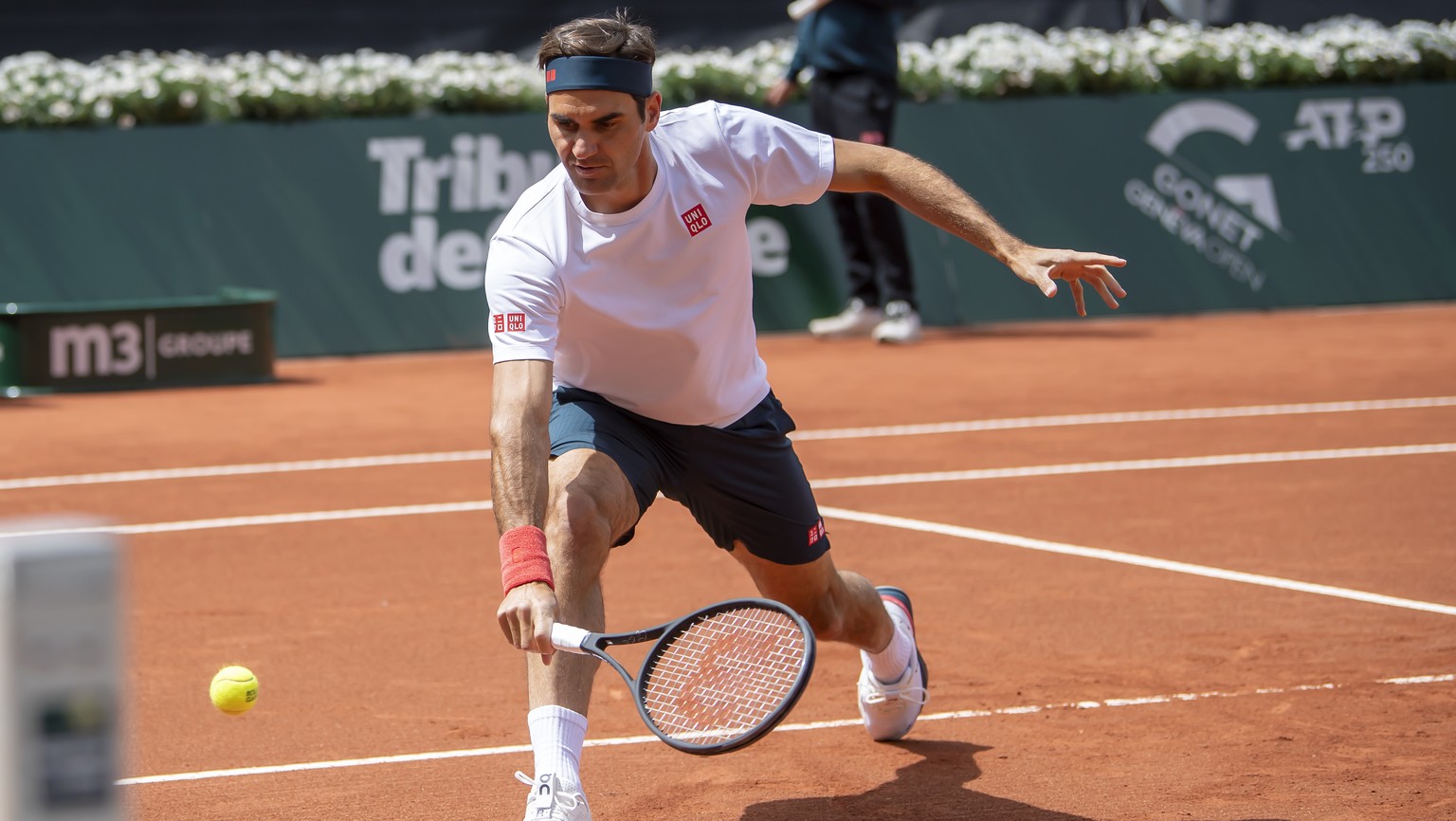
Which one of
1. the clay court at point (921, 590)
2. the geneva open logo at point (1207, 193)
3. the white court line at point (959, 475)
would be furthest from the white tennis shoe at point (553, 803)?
the geneva open logo at point (1207, 193)

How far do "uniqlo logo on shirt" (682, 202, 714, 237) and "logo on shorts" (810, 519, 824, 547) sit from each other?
2.35ft

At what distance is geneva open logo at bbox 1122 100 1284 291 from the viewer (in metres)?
13.5

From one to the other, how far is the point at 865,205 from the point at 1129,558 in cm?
602

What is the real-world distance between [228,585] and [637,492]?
278 cm

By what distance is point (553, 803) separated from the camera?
3.49 metres

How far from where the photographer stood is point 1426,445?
28.4 feet

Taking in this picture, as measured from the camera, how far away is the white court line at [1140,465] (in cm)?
809

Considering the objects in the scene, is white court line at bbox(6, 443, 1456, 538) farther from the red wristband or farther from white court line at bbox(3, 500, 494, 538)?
the red wristband

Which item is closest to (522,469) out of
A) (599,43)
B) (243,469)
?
(599,43)

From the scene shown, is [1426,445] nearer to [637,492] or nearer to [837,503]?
[837,503]

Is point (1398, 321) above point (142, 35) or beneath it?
beneath

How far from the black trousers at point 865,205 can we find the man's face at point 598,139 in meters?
8.16

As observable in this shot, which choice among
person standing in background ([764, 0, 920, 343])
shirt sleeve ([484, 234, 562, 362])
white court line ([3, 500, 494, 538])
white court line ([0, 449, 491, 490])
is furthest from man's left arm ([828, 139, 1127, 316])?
person standing in background ([764, 0, 920, 343])

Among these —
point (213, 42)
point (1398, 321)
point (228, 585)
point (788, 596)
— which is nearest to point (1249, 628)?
point (788, 596)
